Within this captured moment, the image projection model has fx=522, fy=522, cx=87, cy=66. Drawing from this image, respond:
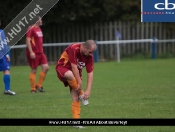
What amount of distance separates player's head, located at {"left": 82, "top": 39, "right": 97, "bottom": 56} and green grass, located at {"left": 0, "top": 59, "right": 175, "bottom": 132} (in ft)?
4.73

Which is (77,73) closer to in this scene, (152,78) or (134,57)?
(152,78)

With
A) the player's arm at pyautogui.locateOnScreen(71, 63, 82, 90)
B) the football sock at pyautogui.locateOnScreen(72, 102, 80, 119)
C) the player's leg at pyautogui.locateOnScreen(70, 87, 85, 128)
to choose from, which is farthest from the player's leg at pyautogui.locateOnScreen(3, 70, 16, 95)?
the player's arm at pyautogui.locateOnScreen(71, 63, 82, 90)

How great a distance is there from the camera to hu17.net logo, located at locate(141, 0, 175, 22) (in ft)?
38.2

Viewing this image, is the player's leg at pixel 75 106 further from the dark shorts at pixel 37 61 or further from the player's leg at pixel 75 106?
the dark shorts at pixel 37 61

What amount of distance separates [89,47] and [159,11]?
2.93m

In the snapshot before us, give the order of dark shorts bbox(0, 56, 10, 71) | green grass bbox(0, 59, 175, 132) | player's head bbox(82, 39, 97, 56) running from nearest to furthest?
player's head bbox(82, 39, 97, 56)
green grass bbox(0, 59, 175, 132)
dark shorts bbox(0, 56, 10, 71)

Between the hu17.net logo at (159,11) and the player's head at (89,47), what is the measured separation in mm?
2771

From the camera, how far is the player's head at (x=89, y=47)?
9.39 metres

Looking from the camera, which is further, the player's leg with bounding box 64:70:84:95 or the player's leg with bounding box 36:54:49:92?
the player's leg with bounding box 36:54:49:92

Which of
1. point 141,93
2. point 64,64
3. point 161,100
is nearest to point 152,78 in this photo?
point 141,93

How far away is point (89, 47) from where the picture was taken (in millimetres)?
9422

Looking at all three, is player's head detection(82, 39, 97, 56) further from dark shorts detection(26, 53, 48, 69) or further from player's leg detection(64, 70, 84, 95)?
dark shorts detection(26, 53, 48, 69)

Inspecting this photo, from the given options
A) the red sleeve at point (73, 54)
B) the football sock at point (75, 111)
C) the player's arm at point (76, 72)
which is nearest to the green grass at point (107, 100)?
the football sock at point (75, 111)

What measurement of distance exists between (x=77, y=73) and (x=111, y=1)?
22.5 metres
